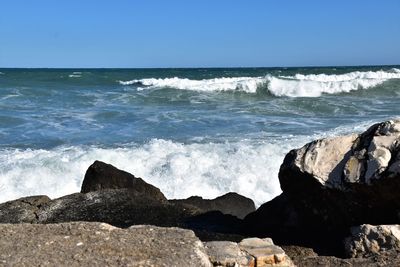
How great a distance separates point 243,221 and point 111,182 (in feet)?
5.12

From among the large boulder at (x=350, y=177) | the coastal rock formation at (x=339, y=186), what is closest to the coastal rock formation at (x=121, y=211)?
the coastal rock formation at (x=339, y=186)

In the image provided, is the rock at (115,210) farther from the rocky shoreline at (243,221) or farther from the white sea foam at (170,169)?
the white sea foam at (170,169)

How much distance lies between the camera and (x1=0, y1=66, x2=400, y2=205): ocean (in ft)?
24.8

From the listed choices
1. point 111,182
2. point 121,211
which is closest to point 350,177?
point 121,211

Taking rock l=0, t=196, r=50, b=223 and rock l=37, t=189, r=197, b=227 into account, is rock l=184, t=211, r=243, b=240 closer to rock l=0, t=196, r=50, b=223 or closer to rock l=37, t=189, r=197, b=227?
rock l=37, t=189, r=197, b=227

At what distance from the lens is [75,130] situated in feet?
39.3

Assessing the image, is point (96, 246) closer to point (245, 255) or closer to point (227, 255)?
point (227, 255)

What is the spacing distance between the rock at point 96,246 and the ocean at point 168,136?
Result: 384cm

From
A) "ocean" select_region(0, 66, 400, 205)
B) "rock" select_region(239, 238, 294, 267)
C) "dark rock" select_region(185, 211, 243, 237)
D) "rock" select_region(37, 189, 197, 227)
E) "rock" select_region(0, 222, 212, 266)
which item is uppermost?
"rock" select_region(0, 222, 212, 266)

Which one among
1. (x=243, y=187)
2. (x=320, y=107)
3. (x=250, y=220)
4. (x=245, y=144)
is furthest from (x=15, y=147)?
(x=320, y=107)

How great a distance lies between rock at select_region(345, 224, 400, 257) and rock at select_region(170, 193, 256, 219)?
2002 mm

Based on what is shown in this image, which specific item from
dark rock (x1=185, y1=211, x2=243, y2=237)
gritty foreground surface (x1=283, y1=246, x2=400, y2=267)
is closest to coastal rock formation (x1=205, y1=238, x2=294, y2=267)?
gritty foreground surface (x1=283, y1=246, x2=400, y2=267)

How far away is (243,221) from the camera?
5.07 m

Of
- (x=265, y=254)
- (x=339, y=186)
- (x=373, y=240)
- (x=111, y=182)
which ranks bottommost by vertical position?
(x=111, y=182)
